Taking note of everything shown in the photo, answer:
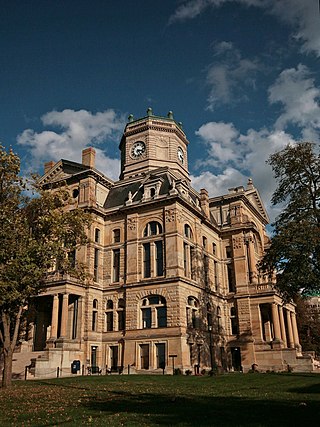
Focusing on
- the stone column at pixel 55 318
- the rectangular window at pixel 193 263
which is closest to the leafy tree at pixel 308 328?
the rectangular window at pixel 193 263

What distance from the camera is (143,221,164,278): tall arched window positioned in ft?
138

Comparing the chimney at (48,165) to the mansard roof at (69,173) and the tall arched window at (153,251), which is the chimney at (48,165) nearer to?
the mansard roof at (69,173)

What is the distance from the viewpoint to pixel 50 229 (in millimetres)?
26125

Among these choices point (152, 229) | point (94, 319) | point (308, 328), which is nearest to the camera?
point (94, 319)

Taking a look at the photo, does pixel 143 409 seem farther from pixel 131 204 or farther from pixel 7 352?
pixel 131 204

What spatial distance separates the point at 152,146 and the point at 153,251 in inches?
773

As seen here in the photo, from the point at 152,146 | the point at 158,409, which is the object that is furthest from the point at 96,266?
the point at 158,409

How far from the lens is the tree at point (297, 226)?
90.4 feet

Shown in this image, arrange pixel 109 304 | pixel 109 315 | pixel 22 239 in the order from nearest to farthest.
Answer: pixel 22 239
pixel 109 315
pixel 109 304

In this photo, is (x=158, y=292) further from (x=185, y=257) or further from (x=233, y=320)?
(x=233, y=320)

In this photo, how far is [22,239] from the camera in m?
24.4

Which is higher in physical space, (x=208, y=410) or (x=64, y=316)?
(x=64, y=316)

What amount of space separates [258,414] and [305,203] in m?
20.2

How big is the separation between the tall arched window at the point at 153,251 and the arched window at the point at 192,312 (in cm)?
412
